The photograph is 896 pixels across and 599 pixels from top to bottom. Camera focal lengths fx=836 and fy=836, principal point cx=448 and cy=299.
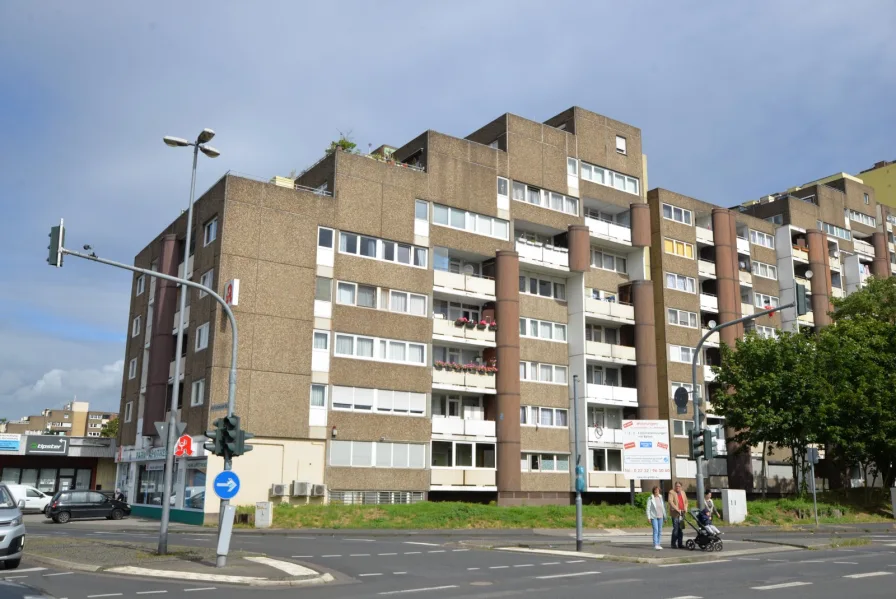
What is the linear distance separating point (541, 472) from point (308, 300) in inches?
629

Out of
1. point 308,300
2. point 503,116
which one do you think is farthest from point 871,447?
point 308,300

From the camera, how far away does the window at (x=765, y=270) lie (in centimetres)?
6045

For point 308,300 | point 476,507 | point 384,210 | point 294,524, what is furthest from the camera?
point 384,210

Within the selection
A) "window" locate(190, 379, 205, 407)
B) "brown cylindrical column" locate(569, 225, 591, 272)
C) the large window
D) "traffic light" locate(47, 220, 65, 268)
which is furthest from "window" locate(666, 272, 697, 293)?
"traffic light" locate(47, 220, 65, 268)

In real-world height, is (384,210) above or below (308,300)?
above

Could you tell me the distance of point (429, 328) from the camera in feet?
140

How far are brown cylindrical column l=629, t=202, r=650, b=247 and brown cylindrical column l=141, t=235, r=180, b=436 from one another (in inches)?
1054

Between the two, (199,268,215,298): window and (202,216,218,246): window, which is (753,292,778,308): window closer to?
(202,216,218,246): window

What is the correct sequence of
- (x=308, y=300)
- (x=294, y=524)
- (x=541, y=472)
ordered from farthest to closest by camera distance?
(x=541, y=472) < (x=308, y=300) < (x=294, y=524)

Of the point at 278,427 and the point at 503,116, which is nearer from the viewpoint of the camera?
the point at 278,427

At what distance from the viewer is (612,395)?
48.4 meters

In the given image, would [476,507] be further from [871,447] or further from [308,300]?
[871,447]

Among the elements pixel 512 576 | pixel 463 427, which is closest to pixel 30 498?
pixel 463 427

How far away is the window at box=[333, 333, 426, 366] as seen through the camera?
131ft
